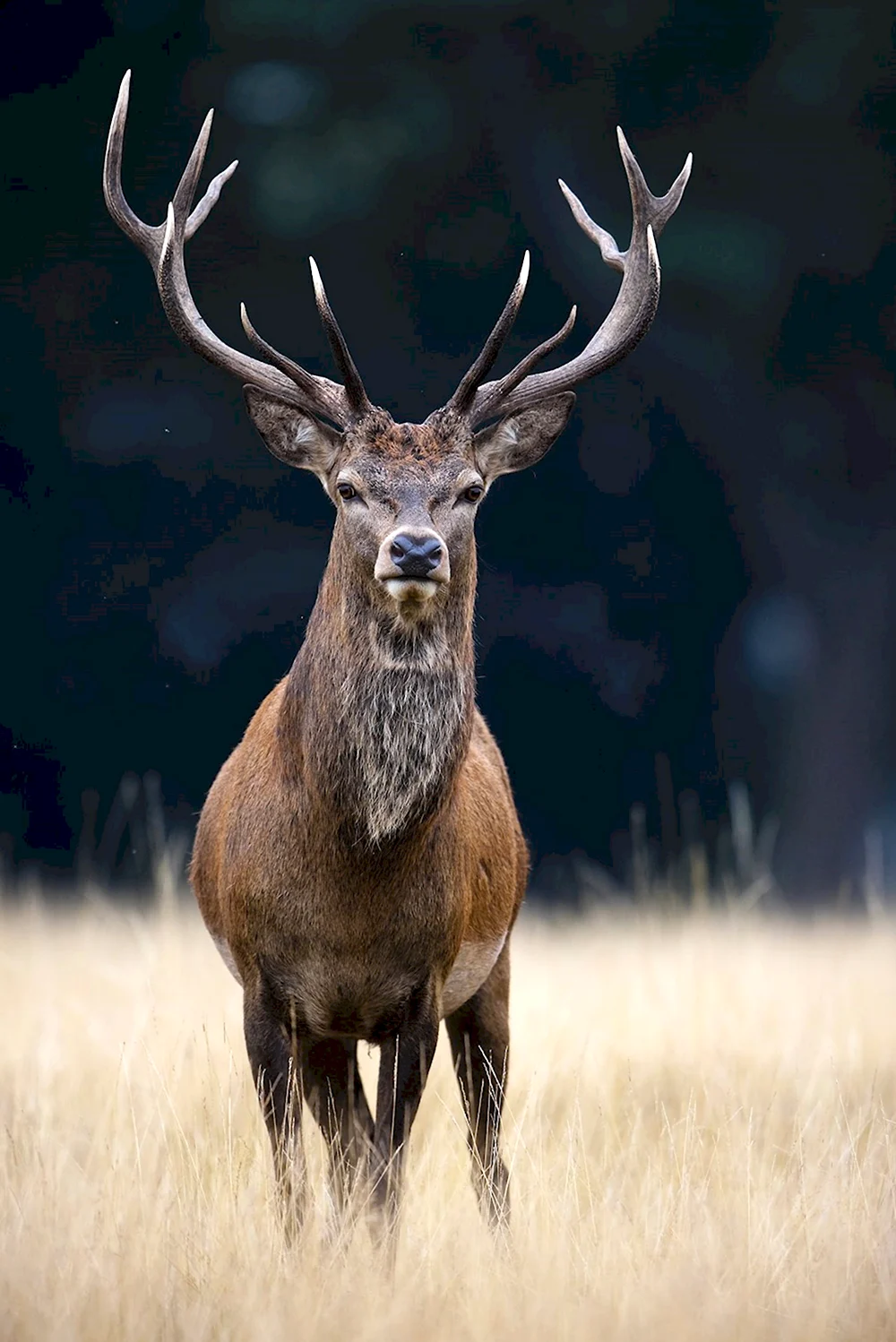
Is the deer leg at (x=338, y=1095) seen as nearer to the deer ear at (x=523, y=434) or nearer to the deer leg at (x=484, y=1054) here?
the deer leg at (x=484, y=1054)

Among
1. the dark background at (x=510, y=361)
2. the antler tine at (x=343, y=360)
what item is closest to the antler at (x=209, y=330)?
the antler tine at (x=343, y=360)

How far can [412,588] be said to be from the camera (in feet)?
13.3

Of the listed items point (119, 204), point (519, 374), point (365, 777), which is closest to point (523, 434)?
point (519, 374)

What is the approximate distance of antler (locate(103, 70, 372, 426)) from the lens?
4.47m

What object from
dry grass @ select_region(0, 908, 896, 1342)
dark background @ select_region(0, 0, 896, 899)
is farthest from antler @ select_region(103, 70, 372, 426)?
dark background @ select_region(0, 0, 896, 899)

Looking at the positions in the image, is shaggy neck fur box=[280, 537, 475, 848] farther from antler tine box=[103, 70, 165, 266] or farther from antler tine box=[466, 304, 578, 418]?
antler tine box=[103, 70, 165, 266]

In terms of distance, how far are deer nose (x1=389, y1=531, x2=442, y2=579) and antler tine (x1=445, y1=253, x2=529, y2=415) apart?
1.61 feet

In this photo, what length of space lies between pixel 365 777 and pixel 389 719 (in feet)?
0.44

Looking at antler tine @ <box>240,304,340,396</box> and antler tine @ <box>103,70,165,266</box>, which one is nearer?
antler tine @ <box>240,304,340,396</box>

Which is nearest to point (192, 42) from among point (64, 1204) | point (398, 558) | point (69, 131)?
point (69, 131)

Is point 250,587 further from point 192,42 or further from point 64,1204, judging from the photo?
point 64,1204

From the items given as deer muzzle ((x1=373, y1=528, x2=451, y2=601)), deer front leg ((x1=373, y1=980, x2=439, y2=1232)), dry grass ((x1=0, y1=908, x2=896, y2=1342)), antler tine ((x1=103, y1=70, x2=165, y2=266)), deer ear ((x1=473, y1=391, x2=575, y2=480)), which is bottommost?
dry grass ((x1=0, y1=908, x2=896, y2=1342))

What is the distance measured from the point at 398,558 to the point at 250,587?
6.38 m

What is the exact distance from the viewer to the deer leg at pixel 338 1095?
189 inches
